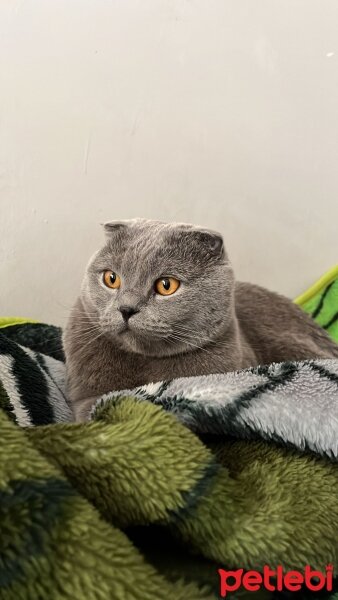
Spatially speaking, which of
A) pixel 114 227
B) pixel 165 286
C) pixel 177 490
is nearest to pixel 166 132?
pixel 114 227

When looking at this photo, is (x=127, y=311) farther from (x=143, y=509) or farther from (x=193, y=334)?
(x=143, y=509)

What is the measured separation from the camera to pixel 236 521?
43 centimetres

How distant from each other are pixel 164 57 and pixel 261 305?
604 millimetres

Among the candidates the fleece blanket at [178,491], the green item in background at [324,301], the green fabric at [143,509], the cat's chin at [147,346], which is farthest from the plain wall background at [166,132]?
the green fabric at [143,509]

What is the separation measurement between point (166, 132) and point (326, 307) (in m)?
0.61

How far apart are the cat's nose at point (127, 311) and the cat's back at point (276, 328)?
0.31m

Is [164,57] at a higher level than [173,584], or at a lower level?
higher

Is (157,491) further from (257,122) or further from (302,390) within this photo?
(257,122)

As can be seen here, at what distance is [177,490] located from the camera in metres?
0.42

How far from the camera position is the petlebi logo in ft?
1.34

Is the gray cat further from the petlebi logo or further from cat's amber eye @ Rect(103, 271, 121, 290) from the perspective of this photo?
the petlebi logo

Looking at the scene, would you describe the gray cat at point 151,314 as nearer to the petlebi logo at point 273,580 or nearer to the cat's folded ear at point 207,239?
the cat's folded ear at point 207,239

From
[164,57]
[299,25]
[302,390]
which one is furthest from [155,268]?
[299,25]

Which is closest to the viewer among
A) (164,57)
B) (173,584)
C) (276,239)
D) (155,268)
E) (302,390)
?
(173,584)
